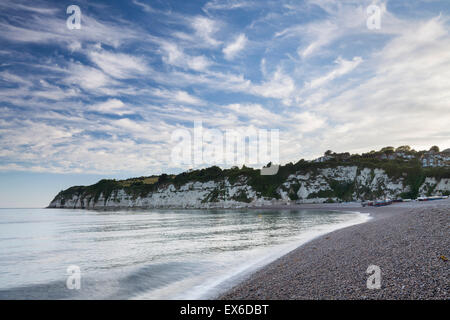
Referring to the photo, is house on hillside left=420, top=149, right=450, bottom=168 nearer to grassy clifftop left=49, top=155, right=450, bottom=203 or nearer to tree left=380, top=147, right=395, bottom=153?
grassy clifftop left=49, top=155, right=450, bottom=203

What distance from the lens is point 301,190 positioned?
10856 cm

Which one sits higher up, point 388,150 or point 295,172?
point 388,150

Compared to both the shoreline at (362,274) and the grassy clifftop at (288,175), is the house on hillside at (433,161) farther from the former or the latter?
the shoreline at (362,274)

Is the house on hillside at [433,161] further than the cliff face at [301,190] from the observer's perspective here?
Yes

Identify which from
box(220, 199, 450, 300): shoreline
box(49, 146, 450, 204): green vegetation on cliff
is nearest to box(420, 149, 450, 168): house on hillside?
box(49, 146, 450, 204): green vegetation on cliff

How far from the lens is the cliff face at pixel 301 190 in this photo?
303 ft

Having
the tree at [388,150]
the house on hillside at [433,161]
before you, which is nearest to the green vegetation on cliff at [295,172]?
the tree at [388,150]

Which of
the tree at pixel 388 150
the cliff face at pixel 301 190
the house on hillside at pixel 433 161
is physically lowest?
the cliff face at pixel 301 190

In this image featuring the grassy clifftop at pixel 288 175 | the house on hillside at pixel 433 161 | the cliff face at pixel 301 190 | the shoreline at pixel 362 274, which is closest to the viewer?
the shoreline at pixel 362 274

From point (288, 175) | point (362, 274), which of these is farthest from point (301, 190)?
point (362, 274)

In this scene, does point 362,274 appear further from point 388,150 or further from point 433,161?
point 388,150
